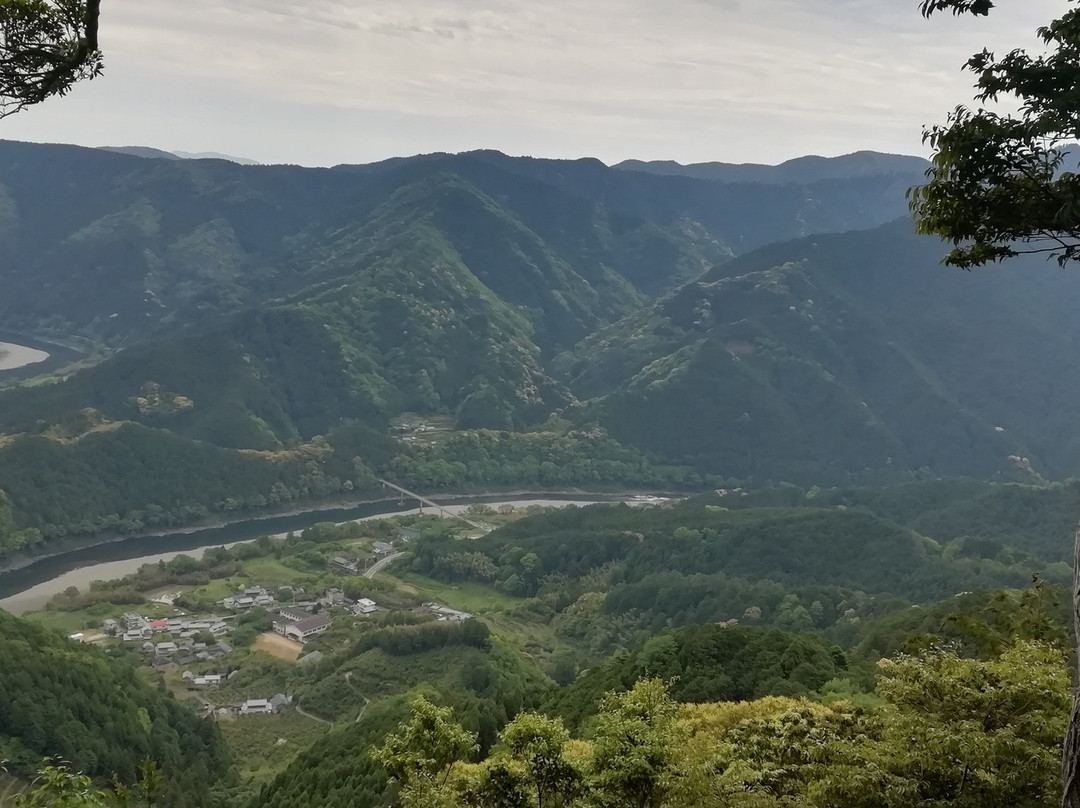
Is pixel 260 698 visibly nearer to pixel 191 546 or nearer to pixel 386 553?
pixel 386 553

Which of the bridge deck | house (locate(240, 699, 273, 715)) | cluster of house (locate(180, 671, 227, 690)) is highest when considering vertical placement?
house (locate(240, 699, 273, 715))

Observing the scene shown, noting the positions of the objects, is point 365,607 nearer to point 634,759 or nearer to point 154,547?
point 154,547

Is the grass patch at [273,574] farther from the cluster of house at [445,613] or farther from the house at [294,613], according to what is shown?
the cluster of house at [445,613]

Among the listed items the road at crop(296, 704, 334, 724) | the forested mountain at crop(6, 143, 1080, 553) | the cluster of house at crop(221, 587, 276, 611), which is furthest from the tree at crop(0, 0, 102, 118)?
the forested mountain at crop(6, 143, 1080, 553)

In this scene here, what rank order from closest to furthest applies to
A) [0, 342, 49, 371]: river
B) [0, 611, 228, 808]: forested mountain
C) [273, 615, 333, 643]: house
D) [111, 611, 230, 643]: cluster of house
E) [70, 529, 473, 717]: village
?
[0, 611, 228, 808]: forested mountain < [70, 529, 473, 717]: village < [111, 611, 230, 643]: cluster of house < [273, 615, 333, 643]: house < [0, 342, 49, 371]: river

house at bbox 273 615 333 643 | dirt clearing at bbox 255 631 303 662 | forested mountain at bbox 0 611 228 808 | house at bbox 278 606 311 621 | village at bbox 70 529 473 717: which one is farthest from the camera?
house at bbox 278 606 311 621

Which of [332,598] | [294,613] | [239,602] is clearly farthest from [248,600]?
[332,598]

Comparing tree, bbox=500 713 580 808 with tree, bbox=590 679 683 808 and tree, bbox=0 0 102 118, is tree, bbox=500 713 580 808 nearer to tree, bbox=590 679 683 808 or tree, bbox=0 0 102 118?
tree, bbox=590 679 683 808
